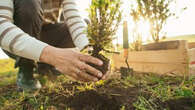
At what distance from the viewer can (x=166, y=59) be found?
2.37m

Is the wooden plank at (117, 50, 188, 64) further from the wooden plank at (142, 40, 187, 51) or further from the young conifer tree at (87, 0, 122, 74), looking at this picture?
the young conifer tree at (87, 0, 122, 74)

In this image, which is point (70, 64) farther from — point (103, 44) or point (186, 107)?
point (186, 107)

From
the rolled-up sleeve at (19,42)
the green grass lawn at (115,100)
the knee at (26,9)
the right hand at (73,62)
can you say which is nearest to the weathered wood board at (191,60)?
the green grass lawn at (115,100)

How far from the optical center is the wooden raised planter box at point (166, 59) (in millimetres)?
2125

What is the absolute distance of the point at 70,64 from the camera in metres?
1.45

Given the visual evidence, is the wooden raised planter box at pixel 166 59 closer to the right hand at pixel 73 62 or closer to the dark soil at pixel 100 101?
the dark soil at pixel 100 101

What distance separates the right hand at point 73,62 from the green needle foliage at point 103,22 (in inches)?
10.9

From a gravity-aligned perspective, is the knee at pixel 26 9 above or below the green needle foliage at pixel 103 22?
above

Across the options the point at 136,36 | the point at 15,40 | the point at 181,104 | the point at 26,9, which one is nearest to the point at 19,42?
the point at 15,40

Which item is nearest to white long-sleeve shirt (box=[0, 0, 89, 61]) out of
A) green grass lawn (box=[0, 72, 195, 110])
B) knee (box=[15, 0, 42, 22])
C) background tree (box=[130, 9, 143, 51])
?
green grass lawn (box=[0, 72, 195, 110])

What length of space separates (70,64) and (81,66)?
0.36ft

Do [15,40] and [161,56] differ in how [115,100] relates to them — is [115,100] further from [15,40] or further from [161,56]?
[161,56]

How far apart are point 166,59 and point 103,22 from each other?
1.27m

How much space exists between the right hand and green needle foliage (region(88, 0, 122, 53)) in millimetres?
277
